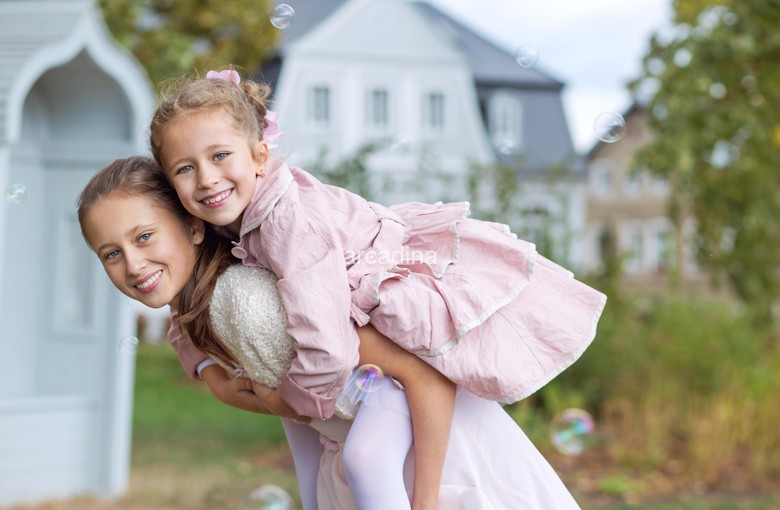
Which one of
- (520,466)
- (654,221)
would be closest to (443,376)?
(520,466)

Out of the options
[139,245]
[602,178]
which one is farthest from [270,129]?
[602,178]

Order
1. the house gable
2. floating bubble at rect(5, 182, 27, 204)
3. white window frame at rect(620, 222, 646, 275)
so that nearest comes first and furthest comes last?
floating bubble at rect(5, 182, 27, 204)
the house gable
white window frame at rect(620, 222, 646, 275)

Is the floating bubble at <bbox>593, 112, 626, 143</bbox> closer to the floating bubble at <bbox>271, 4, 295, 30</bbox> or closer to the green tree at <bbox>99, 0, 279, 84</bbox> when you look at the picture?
the floating bubble at <bbox>271, 4, 295, 30</bbox>

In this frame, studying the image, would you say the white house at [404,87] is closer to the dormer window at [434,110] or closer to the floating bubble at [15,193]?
the dormer window at [434,110]

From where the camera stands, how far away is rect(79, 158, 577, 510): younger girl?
1.88 meters

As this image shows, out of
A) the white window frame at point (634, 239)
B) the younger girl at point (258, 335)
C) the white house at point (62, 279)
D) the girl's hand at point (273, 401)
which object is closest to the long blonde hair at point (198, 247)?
the younger girl at point (258, 335)

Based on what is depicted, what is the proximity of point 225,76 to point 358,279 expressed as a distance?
21.1 inches

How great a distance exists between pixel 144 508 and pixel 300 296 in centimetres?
475

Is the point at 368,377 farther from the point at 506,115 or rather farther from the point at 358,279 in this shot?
the point at 506,115

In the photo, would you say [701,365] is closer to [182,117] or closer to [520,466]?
[520,466]

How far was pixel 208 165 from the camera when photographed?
187 centimetres

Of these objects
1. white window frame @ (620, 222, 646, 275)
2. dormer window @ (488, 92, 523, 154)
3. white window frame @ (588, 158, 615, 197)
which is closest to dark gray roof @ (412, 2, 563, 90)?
dormer window @ (488, 92, 523, 154)

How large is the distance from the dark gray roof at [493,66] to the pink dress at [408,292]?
2138 centimetres

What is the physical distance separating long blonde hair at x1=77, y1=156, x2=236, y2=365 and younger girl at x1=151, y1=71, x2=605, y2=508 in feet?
0.18
